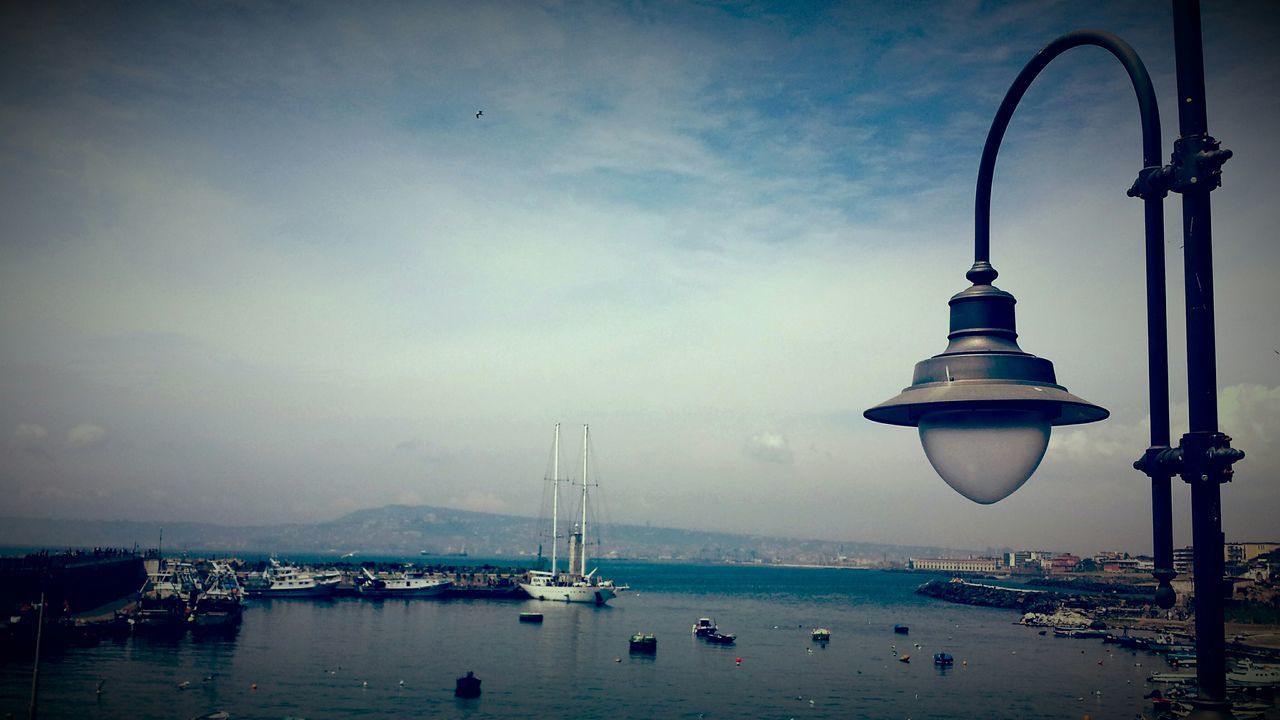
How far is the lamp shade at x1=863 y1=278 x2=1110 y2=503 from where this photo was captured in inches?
122

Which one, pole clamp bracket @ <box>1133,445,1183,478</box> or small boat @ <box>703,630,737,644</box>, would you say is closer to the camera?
pole clamp bracket @ <box>1133,445,1183,478</box>

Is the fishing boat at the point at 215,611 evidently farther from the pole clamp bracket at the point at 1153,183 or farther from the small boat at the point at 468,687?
the pole clamp bracket at the point at 1153,183

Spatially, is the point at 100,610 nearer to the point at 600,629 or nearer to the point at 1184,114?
the point at 600,629

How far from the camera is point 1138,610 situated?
3767 inches

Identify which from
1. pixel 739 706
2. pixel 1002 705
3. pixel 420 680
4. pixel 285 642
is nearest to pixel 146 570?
pixel 285 642

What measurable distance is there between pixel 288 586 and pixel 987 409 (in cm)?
11714

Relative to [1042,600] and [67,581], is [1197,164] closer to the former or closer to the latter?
[67,581]

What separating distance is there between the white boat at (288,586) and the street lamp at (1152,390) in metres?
113

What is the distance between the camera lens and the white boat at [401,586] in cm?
11119

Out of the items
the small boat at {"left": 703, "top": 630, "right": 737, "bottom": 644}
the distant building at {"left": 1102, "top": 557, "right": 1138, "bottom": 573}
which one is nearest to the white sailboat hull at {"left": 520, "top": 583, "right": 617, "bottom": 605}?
the small boat at {"left": 703, "top": 630, "right": 737, "bottom": 644}

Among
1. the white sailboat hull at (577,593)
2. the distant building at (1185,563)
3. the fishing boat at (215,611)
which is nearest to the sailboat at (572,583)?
the white sailboat hull at (577,593)

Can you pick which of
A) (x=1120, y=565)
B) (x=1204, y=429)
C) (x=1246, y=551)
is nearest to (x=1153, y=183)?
(x=1204, y=429)

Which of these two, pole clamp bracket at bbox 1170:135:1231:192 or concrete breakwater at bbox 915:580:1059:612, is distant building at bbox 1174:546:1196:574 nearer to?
pole clamp bracket at bbox 1170:135:1231:192

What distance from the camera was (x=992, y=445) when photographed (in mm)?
3154
